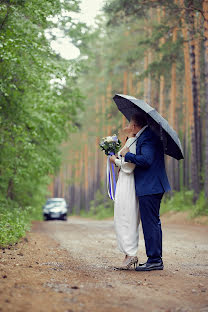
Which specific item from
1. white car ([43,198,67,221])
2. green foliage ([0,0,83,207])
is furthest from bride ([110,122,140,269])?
white car ([43,198,67,221])

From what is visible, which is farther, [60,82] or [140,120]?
[60,82]

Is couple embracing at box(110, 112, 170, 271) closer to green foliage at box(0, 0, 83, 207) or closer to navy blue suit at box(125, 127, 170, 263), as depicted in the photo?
navy blue suit at box(125, 127, 170, 263)

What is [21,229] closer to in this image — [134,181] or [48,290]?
[134,181]

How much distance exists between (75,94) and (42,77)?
6.97 metres

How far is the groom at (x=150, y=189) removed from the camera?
568 cm

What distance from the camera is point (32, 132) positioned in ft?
36.8

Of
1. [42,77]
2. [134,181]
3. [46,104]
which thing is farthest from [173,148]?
[46,104]

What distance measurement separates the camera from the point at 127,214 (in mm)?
5828

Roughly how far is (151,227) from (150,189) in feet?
1.83

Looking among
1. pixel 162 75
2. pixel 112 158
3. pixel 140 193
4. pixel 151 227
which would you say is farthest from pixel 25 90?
pixel 162 75

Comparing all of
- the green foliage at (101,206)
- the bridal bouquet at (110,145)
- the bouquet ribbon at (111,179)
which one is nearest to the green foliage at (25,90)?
the bouquet ribbon at (111,179)

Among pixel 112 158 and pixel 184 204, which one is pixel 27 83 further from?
pixel 184 204

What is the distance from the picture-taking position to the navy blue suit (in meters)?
5.68

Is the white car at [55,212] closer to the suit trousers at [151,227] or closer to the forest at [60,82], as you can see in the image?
the forest at [60,82]
